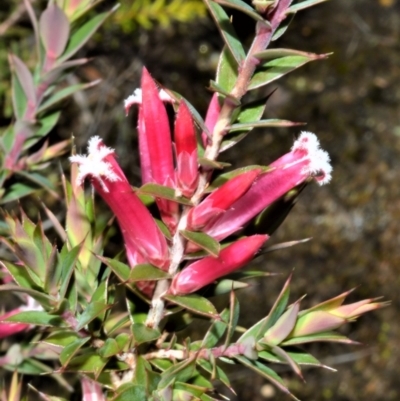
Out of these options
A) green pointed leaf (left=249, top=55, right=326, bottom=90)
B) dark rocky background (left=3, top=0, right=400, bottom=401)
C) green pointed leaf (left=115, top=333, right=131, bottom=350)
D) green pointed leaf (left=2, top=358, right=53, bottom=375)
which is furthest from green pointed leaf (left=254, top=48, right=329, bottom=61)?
dark rocky background (left=3, top=0, right=400, bottom=401)

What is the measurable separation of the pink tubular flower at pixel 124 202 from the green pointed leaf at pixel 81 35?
323 mm

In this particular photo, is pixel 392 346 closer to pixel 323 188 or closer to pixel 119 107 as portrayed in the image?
pixel 323 188

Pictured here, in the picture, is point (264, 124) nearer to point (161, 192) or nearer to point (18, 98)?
point (161, 192)

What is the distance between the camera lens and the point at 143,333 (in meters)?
0.68

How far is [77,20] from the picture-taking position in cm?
95

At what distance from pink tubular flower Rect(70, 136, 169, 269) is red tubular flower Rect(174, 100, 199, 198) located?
0.06 metres

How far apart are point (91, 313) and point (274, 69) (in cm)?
33

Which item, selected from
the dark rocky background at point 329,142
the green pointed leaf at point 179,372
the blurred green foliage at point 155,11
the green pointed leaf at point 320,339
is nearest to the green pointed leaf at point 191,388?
the green pointed leaf at point 179,372

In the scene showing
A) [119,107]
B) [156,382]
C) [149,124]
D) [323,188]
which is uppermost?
[149,124]

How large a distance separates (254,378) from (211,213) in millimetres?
2038

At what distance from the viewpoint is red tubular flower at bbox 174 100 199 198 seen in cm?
63

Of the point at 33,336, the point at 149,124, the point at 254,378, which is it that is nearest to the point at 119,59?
the point at 254,378

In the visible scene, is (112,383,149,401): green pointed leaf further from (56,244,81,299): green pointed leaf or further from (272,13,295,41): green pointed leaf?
(272,13,295,41): green pointed leaf

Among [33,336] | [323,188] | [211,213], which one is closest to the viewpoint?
[211,213]
